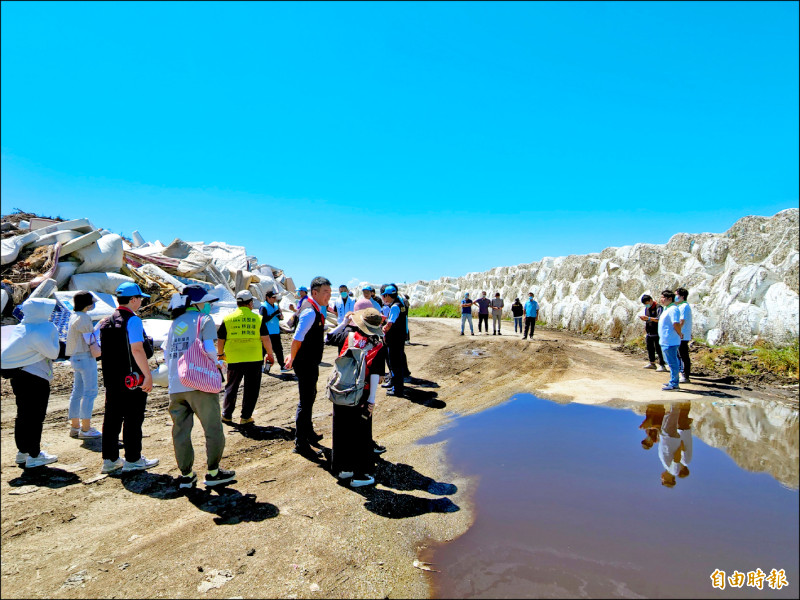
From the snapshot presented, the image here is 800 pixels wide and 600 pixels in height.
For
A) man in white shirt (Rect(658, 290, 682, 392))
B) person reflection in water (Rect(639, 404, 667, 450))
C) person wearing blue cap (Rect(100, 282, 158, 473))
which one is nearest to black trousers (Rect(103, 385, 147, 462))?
person wearing blue cap (Rect(100, 282, 158, 473))

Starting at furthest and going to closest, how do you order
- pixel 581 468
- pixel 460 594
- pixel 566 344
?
pixel 566 344
pixel 581 468
pixel 460 594

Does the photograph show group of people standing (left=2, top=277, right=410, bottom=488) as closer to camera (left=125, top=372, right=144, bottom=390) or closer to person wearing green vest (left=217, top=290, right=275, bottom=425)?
camera (left=125, top=372, right=144, bottom=390)

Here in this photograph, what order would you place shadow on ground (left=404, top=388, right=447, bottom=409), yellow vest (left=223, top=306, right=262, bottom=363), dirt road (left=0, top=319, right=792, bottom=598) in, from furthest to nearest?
shadow on ground (left=404, top=388, right=447, bottom=409), yellow vest (left=223, top=306, right=262, bottom=363), dirt road (left=0, top=319, right=792, bottom=598)

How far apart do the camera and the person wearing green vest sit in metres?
1.66

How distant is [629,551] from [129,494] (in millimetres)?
4204

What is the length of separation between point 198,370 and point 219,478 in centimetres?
113

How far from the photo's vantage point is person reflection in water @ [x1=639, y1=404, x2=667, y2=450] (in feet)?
16.4

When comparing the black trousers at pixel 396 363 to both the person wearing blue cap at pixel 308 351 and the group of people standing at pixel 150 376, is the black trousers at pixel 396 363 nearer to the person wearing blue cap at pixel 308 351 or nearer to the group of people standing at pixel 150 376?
the group of people standing at pixel 150 376

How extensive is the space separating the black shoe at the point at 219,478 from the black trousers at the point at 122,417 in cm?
92

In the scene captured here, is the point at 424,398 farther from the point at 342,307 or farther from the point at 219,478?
the point at 219,478

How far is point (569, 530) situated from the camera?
10.4ft

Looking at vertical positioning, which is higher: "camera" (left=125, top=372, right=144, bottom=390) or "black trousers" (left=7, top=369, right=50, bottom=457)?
"camera" (left=125, top=372, right=144, bottom=390)

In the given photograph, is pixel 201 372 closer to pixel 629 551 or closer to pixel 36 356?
pixel 36 356

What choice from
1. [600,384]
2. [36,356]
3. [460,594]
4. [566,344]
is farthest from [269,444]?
[566,344]
